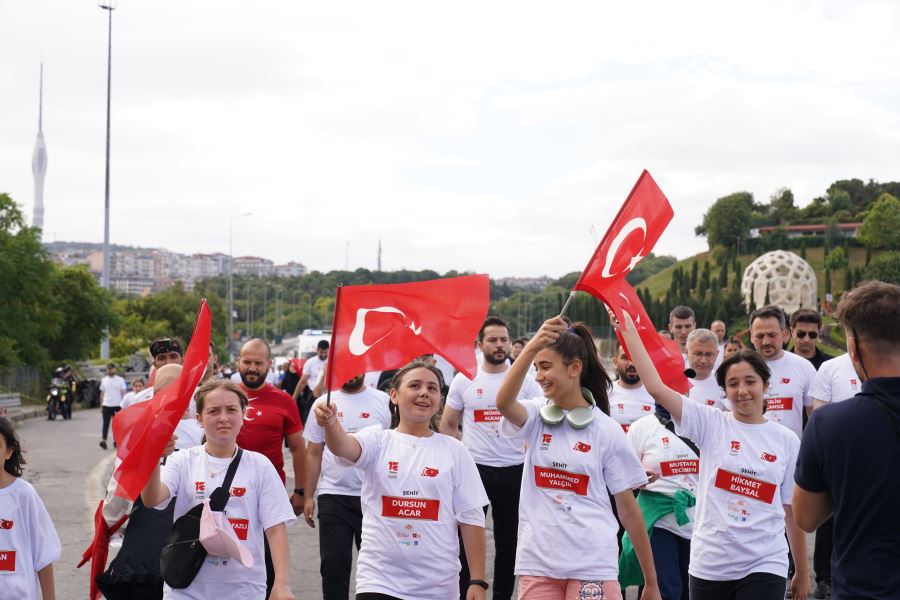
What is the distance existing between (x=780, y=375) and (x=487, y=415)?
7.10 feet

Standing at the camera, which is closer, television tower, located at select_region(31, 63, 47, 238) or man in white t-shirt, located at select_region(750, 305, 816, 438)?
man in white t-shirt, located at select_region(750, 305, 816, 438)

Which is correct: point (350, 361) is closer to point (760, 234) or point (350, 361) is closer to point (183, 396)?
point (183, 396)

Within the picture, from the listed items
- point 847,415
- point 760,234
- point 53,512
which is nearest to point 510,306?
point 760,234

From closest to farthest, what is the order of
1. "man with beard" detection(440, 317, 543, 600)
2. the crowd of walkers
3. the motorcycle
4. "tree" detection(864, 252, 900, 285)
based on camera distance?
the crowd of walkers → "man with beard" detection(440, 317, 543, 600) → the motorcycle → "tree" detection(864, 252, 900, 285)

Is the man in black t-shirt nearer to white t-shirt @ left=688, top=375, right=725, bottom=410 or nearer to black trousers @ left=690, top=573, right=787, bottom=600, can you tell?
black trousers @ left=690, top=573, right=787, bottom=600

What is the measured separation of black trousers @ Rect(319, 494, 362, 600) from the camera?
7133 mm

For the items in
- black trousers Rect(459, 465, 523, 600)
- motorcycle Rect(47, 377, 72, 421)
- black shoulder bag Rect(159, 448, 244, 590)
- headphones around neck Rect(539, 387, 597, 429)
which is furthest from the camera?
motorcycle Rect(47, 377, 72, 421)

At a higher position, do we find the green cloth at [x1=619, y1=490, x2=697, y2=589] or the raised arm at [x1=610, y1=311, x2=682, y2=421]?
the raised arm at [x1=610, y1=311, x2=682, y2=421]

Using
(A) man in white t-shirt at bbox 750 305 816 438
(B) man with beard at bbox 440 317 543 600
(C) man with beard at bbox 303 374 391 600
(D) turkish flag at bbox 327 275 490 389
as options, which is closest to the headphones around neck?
(D) turkish flag at bbox 327 275 490 389

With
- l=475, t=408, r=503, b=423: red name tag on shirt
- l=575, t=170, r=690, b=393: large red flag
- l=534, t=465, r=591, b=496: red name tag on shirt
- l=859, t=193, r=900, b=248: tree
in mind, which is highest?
l=859, t=193, r=900, b=248: tree

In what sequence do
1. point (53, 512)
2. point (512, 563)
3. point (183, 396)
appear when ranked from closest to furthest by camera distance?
point (183, 396)
point (512, 563)
point (53, 512)

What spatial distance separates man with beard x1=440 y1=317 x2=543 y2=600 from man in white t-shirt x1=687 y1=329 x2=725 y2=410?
1.27 meters

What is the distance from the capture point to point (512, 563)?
8.20m

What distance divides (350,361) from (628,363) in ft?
11.1
